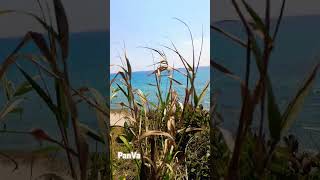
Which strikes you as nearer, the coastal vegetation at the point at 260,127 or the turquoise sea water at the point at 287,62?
the coastal vegetation at the point at 260,127

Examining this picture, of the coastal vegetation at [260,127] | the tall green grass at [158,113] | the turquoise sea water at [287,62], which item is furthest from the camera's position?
the tall green grass at [158,113]

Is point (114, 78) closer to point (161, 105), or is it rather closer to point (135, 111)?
point (135, 111)

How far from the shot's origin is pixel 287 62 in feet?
2.99

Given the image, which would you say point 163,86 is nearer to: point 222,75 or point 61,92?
point 222,75

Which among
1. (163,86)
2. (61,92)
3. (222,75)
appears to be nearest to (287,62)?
(222,75)

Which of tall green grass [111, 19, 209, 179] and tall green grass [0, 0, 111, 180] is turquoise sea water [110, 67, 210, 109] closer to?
tall green grass [111, 19, 209, 179]

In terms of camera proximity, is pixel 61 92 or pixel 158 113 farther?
pixel 158 113

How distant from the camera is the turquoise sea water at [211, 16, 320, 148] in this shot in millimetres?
899

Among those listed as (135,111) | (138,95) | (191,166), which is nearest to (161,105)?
(138,95)

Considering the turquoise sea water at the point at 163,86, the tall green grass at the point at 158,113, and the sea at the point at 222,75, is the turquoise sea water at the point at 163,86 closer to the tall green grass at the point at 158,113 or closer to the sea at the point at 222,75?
the tall green grass at the point at 158,113

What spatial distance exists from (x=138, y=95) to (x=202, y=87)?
262 millimetres

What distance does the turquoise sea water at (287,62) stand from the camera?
0.90 metres

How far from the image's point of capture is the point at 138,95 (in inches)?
58.6

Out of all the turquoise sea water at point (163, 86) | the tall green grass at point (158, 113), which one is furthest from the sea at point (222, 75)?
the turquoise sea water at point (163, 86)
